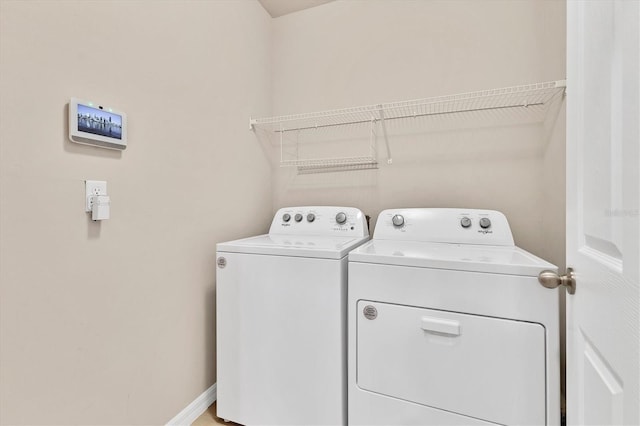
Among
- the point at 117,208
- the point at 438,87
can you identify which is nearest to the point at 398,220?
the point at 438,87

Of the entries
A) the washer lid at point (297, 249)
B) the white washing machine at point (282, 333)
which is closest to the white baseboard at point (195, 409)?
the white washing machine at point (282, 333)

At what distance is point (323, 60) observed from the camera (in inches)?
82.8

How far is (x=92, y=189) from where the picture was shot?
3.42ft

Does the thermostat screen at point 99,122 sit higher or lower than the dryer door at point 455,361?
higher

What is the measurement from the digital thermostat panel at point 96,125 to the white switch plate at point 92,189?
0.14m

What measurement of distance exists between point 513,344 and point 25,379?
154 cm

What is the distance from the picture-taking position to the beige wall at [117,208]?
0.87m

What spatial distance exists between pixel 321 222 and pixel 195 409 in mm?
1186

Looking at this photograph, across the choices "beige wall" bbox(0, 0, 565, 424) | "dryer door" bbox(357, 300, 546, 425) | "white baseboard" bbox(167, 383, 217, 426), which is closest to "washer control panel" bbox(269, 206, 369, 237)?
"beige wall" bbox(0, 0, 565, 424)

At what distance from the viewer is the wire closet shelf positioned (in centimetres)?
160

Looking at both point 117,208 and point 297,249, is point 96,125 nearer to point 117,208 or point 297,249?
point 117,208

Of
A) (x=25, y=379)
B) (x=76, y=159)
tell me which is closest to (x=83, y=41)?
(x=76, y=159)

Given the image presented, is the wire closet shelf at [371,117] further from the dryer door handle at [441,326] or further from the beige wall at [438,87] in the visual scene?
the dryer door handle at [441,326]

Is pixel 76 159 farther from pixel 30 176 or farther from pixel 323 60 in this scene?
pixel 323 60
